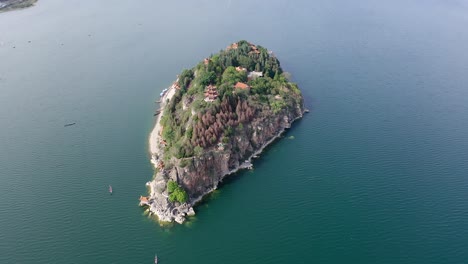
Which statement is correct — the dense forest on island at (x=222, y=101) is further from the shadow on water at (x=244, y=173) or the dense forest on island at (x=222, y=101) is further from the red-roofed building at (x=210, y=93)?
the shadow on water at (x=244, y=173)

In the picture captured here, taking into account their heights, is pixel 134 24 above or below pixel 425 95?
above

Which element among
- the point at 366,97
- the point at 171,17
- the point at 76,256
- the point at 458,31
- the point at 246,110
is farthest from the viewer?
the point at 171,17

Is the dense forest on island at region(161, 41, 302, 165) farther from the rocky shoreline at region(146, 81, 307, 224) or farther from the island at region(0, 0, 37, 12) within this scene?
the island at region(0, 0, 37, 12)

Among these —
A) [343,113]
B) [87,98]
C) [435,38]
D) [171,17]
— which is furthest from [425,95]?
[171,17]

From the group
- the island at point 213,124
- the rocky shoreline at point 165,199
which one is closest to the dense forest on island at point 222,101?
the island at point 213,124

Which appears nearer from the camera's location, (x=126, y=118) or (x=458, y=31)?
(x=126, y=118)

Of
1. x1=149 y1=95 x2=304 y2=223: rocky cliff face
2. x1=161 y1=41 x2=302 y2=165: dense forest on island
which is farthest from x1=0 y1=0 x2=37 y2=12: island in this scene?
x1=149 y1=95 x2=304 y2=223: rocky cliff face

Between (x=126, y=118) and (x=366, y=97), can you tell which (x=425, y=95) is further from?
(x=126, y=118)
